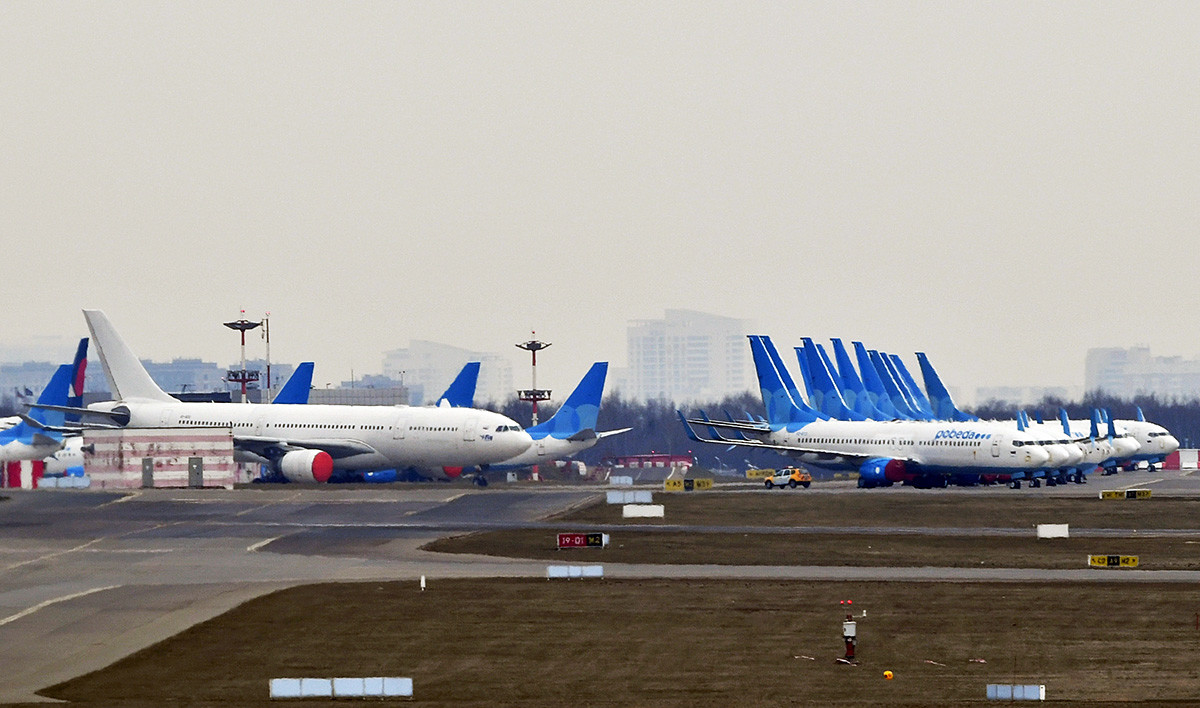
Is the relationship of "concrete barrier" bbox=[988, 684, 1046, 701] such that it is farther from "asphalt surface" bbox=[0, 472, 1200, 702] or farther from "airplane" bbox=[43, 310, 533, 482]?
"airplane" bbox=[43, 310, 533, 482]

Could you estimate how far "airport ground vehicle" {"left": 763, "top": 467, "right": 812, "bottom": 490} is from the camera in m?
129

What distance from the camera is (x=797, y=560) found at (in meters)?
63.9

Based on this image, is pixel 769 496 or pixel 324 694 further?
pixel 769 496

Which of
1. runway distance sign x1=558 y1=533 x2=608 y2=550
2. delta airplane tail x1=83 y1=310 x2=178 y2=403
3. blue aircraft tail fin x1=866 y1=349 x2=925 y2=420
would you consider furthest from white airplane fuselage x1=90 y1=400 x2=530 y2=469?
blue aircraft tail fin x1=866 y1=349 x2=925 y2=420

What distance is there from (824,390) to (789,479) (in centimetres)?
3315

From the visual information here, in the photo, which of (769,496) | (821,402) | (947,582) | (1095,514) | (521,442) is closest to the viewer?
(947,582)

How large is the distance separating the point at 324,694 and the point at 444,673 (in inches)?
157

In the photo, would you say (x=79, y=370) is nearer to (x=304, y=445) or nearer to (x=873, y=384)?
(x=304, y=445)

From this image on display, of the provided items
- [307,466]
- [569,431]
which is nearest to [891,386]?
[569,431]

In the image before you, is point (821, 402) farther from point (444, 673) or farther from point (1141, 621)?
point (444, 673)

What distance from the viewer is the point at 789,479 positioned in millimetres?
129125

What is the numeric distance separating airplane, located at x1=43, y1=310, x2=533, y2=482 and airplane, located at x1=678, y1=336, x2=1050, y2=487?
16.3m

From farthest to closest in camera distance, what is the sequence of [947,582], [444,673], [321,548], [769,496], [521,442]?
1. [521,442]
2. [769,496]
3. [321,548]
4. [947,582]
5. [444,673]

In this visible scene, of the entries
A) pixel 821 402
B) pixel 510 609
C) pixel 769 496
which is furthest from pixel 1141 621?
pixel 821 402
